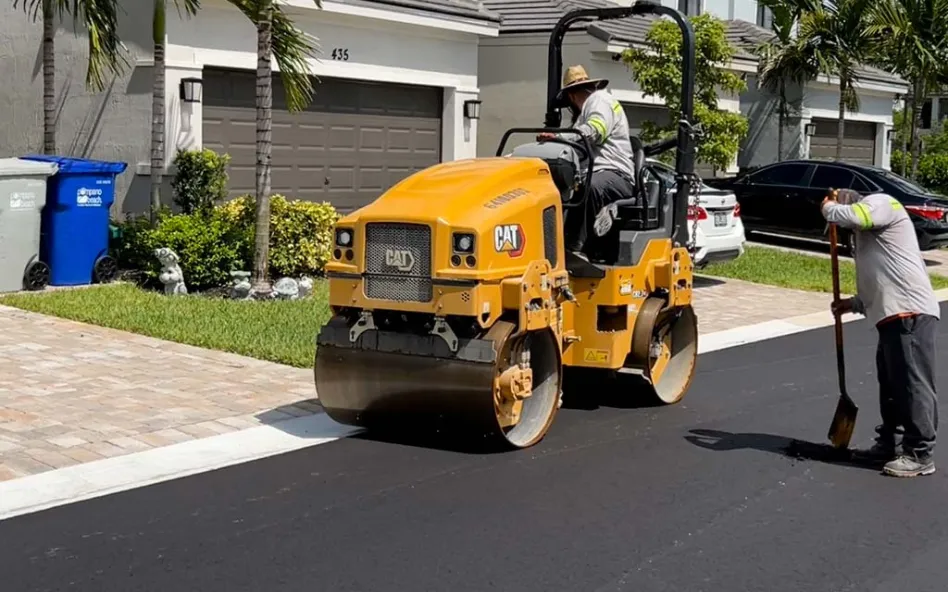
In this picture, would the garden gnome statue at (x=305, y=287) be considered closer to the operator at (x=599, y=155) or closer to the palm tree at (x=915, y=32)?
the operator at (x=599, y=155)

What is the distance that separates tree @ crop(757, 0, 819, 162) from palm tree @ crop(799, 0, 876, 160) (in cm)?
19

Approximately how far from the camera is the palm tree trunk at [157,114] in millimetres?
13328

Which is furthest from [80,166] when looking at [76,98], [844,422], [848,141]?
[848,141]

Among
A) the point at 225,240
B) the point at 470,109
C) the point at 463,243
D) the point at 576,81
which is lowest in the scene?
the point at 225,240

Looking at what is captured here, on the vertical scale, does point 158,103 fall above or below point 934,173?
below

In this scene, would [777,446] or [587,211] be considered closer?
[777,446]

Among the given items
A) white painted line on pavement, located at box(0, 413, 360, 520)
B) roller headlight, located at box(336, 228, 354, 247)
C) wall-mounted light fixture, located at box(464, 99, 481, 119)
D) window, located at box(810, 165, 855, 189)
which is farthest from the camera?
window, located at box(810, 165, 855, 189)

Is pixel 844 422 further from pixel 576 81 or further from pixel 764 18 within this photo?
pixel 764 18

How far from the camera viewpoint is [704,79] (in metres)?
17.5

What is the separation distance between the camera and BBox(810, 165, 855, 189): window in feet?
65.3

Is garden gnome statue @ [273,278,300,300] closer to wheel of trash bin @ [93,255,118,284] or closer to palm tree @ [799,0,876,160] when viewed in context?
wheel of trash bin @ [93,255,118,284]

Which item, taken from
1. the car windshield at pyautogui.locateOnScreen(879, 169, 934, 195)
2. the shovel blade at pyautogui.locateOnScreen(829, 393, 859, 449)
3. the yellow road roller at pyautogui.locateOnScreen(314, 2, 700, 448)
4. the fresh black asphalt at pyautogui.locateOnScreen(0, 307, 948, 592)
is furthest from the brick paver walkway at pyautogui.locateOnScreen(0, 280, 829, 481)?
the car windshield at pyautogui.locateOnScreen(879, 169, 934, 195)

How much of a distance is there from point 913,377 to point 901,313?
382 millimetres

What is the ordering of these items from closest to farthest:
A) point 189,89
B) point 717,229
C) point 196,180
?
1. point 196,180
2. point 189,89
3. point 717,229
